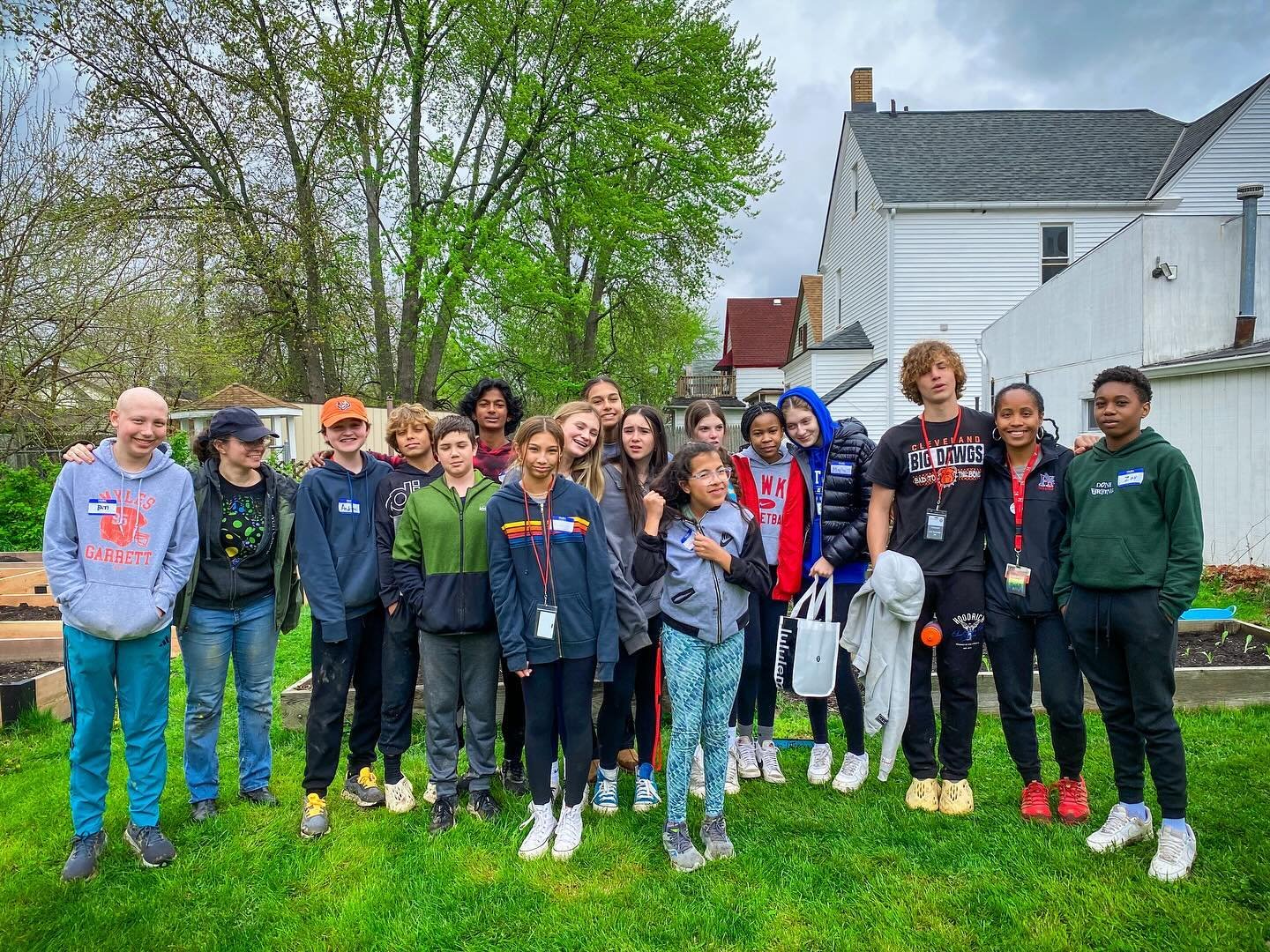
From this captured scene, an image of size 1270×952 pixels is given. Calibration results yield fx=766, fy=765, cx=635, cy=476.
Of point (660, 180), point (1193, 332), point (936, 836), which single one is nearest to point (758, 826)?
point (936, 836)

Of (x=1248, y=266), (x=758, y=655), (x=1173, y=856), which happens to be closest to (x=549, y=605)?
(x=758, y=655)

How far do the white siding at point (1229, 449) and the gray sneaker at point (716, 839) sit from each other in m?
8.12

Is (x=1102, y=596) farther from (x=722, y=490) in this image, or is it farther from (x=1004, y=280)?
(x=1004, y=280)

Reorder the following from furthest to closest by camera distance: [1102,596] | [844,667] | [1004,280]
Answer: [1004,280] → [844,667] → [1102,596]

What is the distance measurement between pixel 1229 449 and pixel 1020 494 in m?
6.93

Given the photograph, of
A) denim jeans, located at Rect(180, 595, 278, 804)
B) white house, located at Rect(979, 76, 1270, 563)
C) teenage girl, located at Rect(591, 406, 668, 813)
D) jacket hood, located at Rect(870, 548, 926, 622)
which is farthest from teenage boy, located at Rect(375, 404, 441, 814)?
white house, located at Rect(979, 76, 1270, 563)

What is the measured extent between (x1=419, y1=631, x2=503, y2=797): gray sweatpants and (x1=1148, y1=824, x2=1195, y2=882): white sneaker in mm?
3032

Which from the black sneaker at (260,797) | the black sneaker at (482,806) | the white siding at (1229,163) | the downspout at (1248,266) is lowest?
the black sneaker at (260,797)

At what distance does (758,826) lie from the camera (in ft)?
12.2

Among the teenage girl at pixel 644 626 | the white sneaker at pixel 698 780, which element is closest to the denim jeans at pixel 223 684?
the teenage girl at pixel 644 626

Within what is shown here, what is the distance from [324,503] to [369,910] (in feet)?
6.23

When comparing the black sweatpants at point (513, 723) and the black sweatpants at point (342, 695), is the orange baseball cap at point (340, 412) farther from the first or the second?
the black sweatpants at point (513, 723)

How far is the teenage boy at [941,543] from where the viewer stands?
386 cm

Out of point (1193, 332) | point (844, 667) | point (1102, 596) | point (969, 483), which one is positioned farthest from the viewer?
point (1193, 332)
